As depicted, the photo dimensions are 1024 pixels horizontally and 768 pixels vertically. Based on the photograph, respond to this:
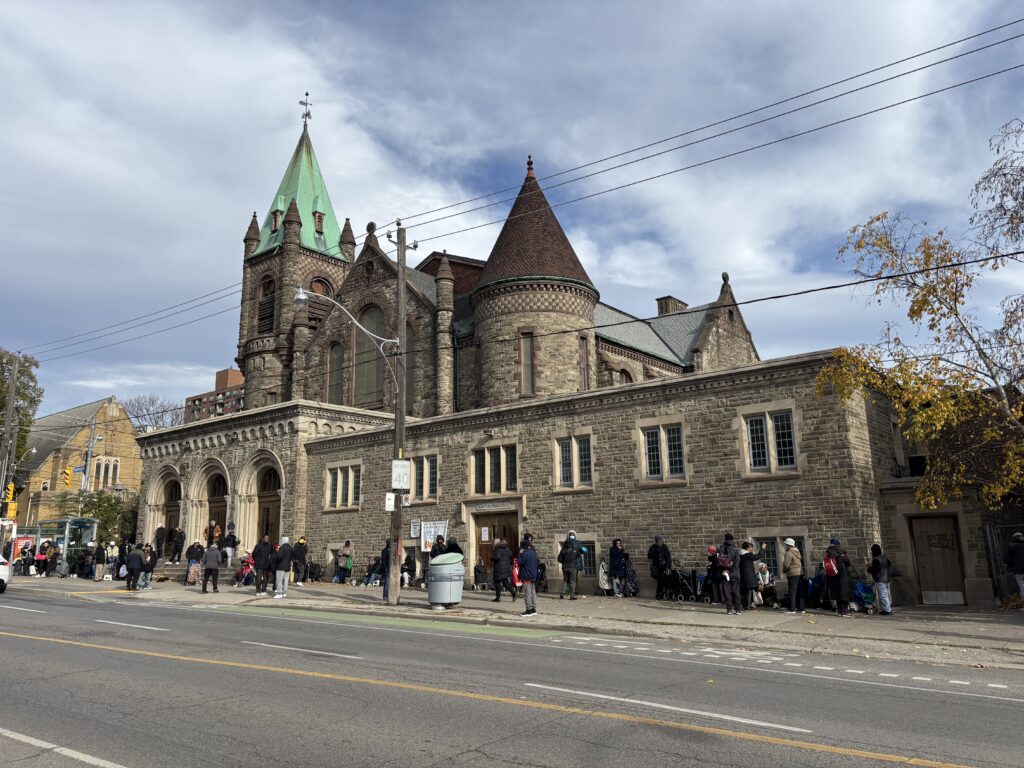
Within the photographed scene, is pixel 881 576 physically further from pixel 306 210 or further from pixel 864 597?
pixel 306 210

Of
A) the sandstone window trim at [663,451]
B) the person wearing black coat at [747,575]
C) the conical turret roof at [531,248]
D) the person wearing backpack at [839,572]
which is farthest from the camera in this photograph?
the conical turret roof at [531,248]

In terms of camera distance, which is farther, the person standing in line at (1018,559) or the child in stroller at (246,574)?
the child in stroller at (246,574)

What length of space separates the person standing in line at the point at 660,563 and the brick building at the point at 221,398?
59029 mm

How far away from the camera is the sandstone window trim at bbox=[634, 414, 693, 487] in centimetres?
2098

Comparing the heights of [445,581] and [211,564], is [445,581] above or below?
below

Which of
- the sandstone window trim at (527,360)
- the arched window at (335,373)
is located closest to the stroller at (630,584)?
the sandstone window trim at (527,360)

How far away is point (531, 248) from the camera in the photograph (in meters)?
34.4

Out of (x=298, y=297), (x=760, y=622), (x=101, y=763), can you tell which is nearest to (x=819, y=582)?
(x=760, y=622)

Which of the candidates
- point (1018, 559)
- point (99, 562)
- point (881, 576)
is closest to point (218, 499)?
point (99, 562)

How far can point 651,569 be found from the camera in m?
20.9

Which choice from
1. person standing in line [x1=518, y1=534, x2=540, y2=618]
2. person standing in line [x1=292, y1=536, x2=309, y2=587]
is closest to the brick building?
person standing in line [x1=292, y1=536, x2=309, y2=587]

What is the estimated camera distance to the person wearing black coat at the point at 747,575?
58.8 feet

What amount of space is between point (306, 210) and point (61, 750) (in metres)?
53.5

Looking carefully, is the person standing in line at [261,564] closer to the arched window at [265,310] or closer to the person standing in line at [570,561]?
the person standing in line at [570,561]
